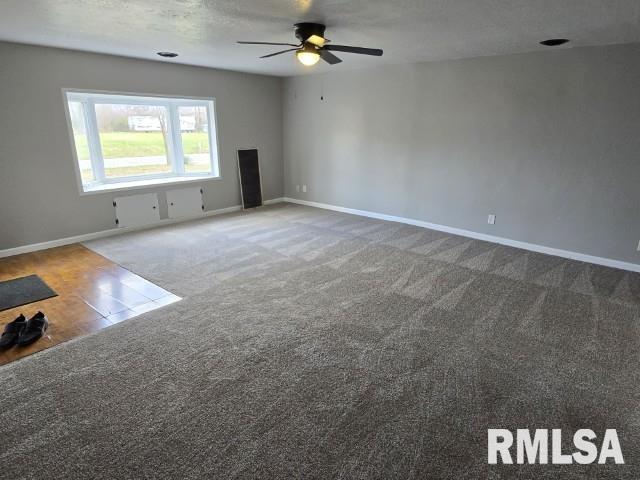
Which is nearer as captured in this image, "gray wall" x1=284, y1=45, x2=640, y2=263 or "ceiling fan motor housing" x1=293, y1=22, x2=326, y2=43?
"ceiling fan motor housing" x1=293, y1=22, x2=326, y2=43

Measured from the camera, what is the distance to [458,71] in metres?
4.66

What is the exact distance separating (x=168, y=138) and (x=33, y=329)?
12.7 feet

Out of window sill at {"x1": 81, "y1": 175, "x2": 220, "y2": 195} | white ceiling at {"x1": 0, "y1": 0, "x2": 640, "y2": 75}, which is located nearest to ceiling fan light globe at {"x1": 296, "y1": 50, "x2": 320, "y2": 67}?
white ceiling at {"x1": 0, "y1": 0, "x2": 640, "y2": 75}

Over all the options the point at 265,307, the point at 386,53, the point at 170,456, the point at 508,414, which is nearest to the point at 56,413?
the point at 170,456

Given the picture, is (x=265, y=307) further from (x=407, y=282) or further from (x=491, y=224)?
(x=491, y=224)

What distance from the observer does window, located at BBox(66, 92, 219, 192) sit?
484 cm

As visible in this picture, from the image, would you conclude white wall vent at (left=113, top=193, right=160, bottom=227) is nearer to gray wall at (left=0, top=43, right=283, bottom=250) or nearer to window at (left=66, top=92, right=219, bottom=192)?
gray wall at (left=0, top=43, right=283, bottom=250)

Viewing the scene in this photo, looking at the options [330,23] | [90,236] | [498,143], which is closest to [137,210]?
[90,236]

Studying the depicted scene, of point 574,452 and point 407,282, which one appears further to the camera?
point 407,282

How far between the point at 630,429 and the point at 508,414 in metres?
0.60

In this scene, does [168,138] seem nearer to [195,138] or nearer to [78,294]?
[195,138]

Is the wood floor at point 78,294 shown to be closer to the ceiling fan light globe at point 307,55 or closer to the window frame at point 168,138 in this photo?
the window frame at point 168,138

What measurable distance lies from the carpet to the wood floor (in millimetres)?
66

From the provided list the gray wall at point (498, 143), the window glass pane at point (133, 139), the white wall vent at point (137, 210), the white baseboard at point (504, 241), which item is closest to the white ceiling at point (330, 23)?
the gray wall at point (498, 143)
